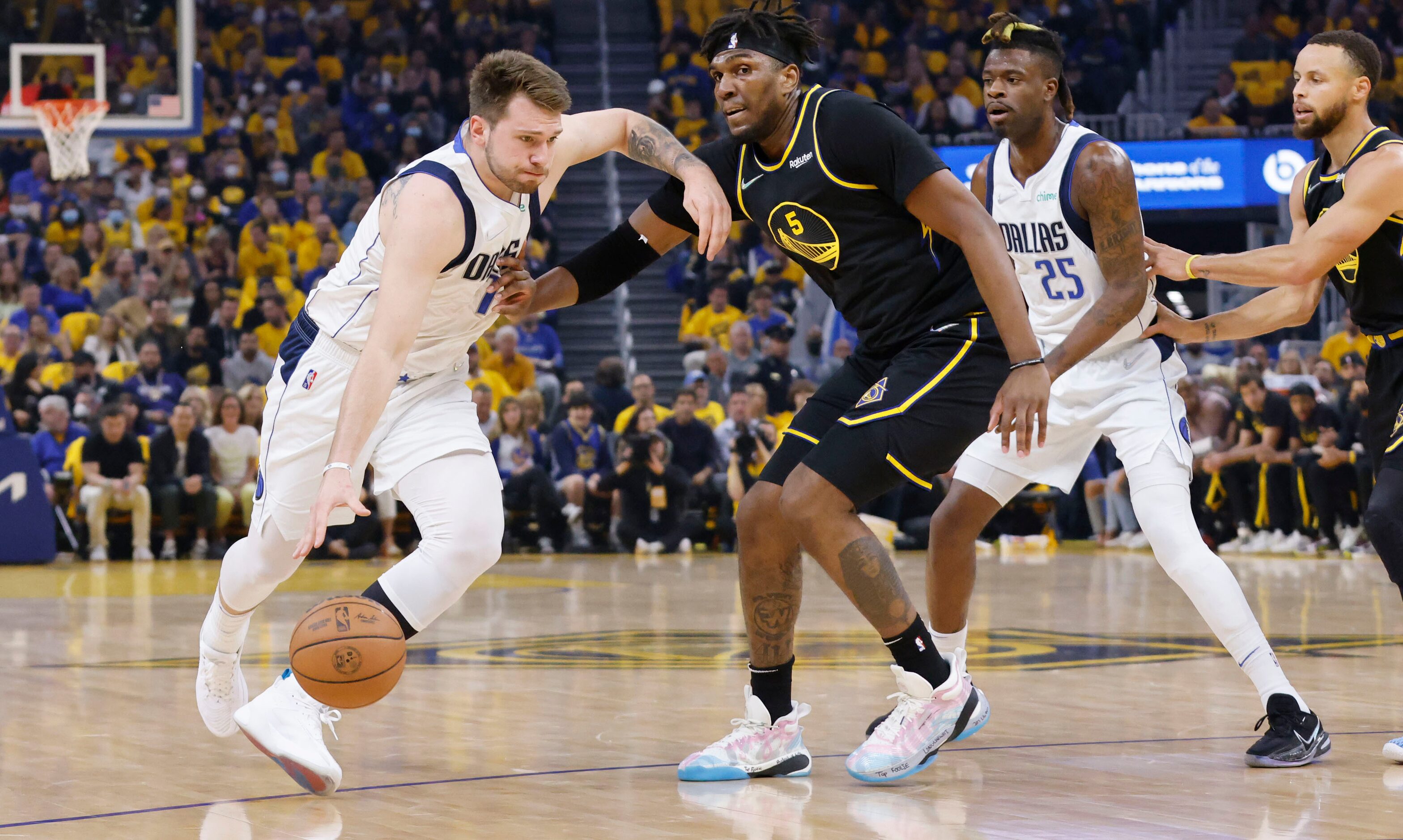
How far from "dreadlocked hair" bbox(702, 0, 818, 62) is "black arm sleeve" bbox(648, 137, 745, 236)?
1.13 feet

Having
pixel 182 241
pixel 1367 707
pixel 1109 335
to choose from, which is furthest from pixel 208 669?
pixel 182 241

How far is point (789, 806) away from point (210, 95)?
1762cm

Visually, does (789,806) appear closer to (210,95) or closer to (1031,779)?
(1031,779)

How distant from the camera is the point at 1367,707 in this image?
5.99 metres

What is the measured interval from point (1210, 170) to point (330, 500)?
16.7 metres

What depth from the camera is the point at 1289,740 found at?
489 cm

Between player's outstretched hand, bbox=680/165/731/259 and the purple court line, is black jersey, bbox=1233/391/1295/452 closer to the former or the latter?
the purple court line

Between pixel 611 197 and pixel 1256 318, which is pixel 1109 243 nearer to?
pixel 1256 318

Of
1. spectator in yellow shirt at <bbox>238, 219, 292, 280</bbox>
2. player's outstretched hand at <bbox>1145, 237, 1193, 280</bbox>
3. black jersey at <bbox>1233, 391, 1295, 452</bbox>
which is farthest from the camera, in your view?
spectator in yellow shirt at <bbox>238, 219, 292, 280</bbox>

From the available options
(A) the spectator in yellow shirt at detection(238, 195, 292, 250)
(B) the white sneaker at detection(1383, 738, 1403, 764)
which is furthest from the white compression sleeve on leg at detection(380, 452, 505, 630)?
(A) the spectator in yellow shirt at detection(238, 195, 292, 250)

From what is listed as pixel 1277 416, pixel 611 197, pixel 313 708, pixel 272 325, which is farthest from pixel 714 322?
pixel 313 708

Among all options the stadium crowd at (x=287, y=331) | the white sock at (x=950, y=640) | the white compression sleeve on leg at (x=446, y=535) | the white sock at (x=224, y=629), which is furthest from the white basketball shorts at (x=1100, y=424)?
the stadium crowd at (x=287, y=331)

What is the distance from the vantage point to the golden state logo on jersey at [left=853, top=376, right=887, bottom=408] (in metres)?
4.77

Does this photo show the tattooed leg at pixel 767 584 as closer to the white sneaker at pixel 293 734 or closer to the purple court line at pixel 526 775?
the purple court line at pixel 526 775
